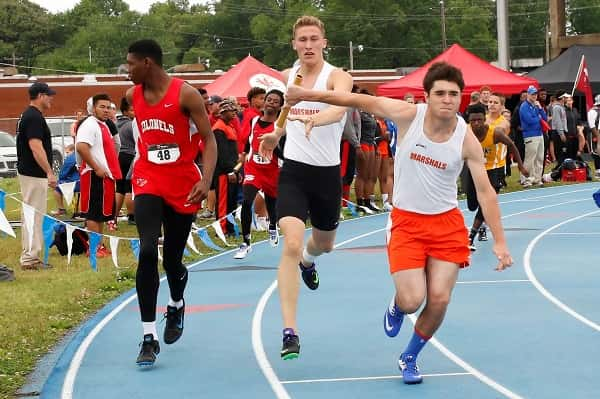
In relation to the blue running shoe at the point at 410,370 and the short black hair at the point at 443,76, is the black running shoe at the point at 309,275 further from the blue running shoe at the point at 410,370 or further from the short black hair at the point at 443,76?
the short black hair at the point at 443,76

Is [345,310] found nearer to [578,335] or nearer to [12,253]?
[578,335]

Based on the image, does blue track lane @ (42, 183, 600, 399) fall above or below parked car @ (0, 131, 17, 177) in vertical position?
above

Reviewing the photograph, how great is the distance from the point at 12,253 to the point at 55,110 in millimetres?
48228

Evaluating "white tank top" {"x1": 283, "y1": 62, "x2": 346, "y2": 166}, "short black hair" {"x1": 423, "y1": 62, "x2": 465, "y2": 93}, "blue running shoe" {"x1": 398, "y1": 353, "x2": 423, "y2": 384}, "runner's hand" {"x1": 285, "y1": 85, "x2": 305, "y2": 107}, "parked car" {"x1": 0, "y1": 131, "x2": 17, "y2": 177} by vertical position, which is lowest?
"parked car" {"x1": 0, "y1": 131, "x2": 17, "y2": 177}

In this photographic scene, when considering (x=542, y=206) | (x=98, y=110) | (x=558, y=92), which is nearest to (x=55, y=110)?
(x=558, y=92)

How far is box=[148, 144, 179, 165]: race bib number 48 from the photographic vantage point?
761 centimetres

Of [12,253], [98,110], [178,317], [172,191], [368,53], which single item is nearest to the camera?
[172,191]

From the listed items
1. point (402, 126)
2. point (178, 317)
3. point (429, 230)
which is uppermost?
point (402, 126)

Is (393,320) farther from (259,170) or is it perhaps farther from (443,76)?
(259,170)

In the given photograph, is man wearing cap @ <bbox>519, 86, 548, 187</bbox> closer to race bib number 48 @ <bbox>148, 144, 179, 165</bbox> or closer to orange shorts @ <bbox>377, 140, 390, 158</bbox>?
orange shorts @ <bbox>377, 140, 390, 158</bbox>

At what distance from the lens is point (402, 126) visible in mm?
7086

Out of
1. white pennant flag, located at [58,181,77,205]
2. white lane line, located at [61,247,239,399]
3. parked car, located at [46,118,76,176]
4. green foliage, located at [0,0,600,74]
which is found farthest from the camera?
green foliage, located at [0,0,600,74]

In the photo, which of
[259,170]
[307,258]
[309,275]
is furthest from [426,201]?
[259,170]

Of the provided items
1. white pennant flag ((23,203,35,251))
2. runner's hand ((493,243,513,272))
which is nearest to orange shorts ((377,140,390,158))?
white pennant flag ((23,203,35,251))
